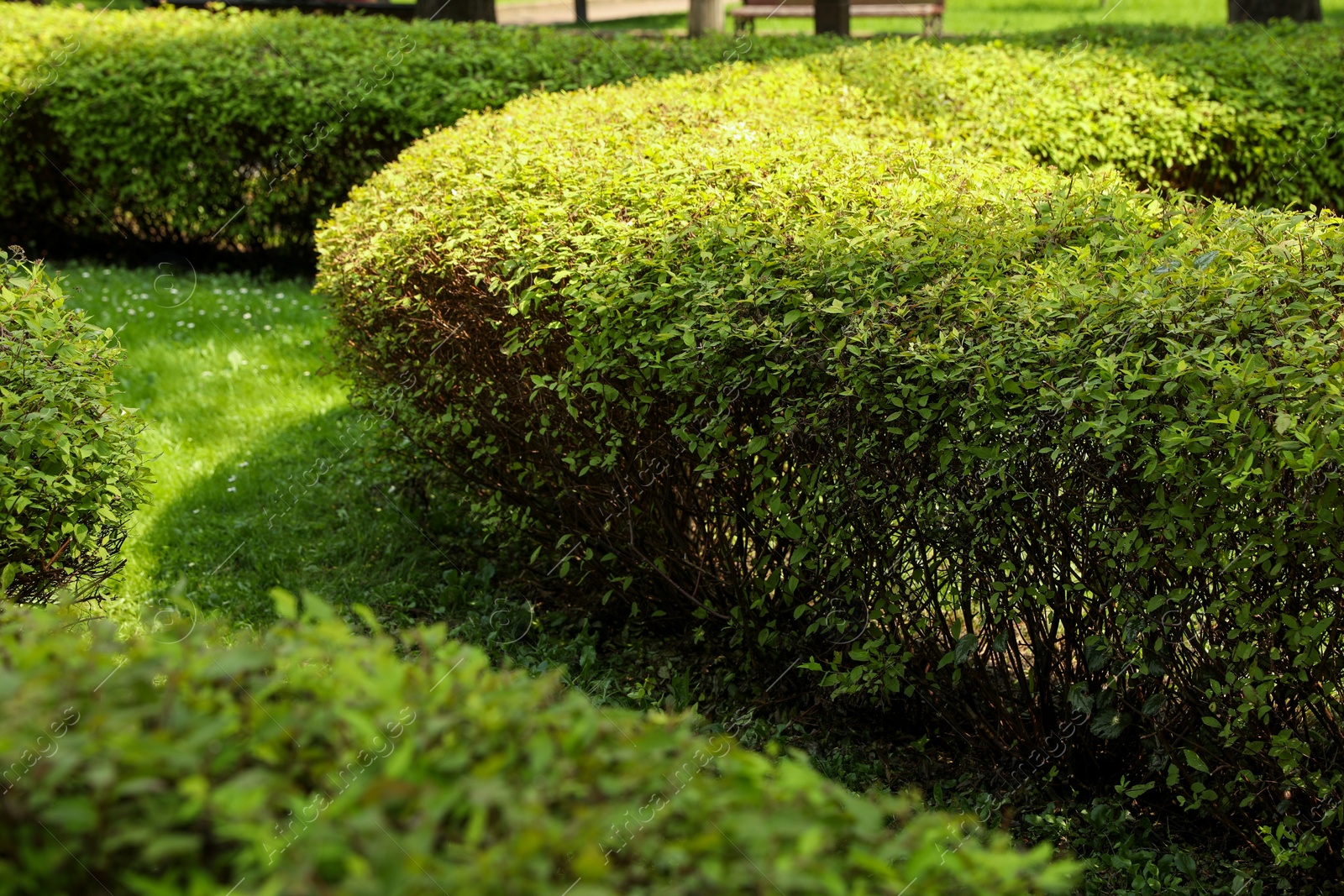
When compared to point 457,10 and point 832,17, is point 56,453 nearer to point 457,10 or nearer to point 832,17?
point 457,10

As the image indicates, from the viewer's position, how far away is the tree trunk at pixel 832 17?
12.8 m

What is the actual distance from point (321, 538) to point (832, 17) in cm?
987

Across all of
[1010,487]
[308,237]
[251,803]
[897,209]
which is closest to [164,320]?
[308,237]

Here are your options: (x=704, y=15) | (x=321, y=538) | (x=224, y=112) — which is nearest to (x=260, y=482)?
(x=321, y=538)

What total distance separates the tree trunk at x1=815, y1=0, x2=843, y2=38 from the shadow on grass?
354 inches

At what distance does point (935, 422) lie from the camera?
3113 millimetres

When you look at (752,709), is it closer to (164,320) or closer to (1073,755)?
(1073,755)

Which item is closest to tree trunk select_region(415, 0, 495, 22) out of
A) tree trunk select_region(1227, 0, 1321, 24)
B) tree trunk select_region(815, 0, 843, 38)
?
tree trunk select_region(815, 0, 843, 38)

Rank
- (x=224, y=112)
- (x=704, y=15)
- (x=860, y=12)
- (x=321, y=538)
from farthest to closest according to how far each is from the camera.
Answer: (x=860, y=12) → (x=704, y=15) → (x=224, y=112) → (x=321, y=538)

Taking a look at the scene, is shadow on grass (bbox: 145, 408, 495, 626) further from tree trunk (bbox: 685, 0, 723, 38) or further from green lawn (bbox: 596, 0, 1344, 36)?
green lawn (bbox: 596, 0, 1344, 36)

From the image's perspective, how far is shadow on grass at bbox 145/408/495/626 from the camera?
475 cm

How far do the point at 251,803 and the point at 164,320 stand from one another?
22.8 ft

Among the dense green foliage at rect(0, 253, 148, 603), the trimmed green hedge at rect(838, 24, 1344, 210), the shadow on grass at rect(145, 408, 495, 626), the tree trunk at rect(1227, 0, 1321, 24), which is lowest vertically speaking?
the shadow on grass at rect(145, 408, 495, 626)

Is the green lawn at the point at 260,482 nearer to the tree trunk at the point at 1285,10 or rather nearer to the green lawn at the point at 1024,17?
the tree trunk at the point at 1285,10
